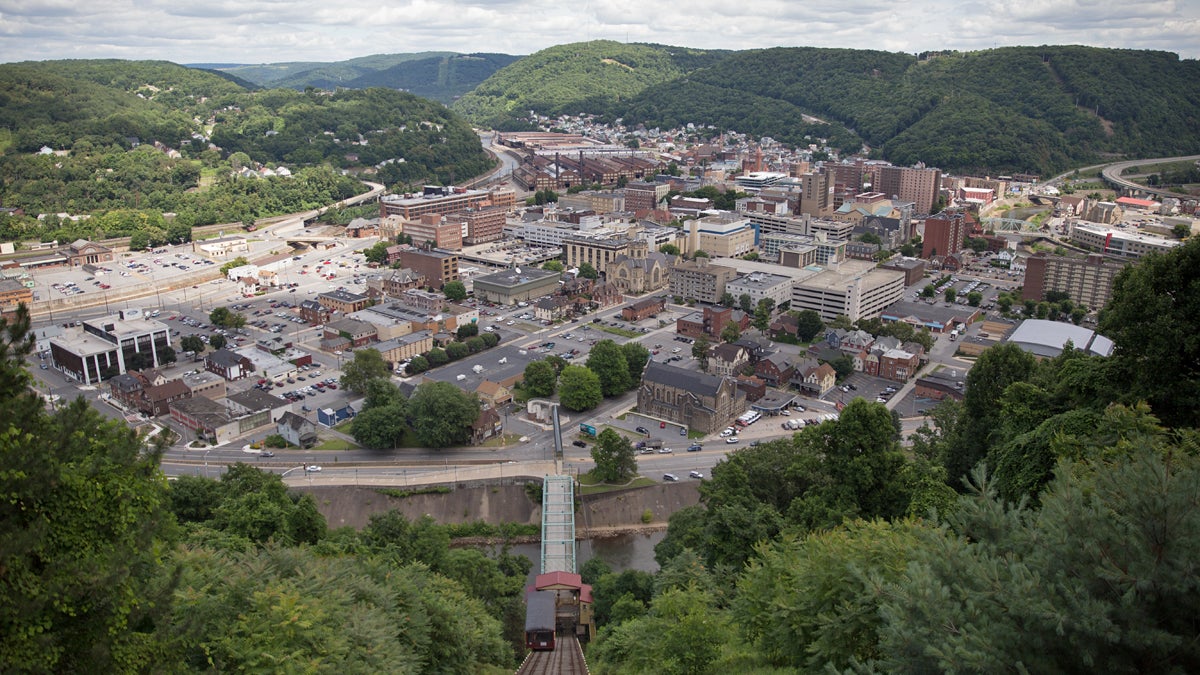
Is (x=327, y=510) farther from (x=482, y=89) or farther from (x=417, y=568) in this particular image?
(x=482, y=89)

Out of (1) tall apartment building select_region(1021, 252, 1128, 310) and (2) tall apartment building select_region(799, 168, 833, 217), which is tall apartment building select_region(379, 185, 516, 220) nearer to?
(2) tall apartment building select_region(799, 168, 833, 217)

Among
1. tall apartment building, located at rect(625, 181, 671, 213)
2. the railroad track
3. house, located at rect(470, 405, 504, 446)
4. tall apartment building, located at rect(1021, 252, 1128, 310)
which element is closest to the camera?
the railroad track

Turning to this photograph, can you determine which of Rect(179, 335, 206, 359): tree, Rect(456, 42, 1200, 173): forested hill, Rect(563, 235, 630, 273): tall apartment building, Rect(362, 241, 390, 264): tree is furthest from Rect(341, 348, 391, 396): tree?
Rect(456, 42, 1200, 173): forested hill

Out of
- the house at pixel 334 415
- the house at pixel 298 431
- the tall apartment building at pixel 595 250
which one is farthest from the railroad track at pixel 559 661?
the tall apartment building at pixel 595 250

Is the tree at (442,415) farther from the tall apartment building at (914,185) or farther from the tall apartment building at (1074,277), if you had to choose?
the tall apartment building at (914,185)

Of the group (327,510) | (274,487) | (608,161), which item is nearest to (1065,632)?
(274,487)
